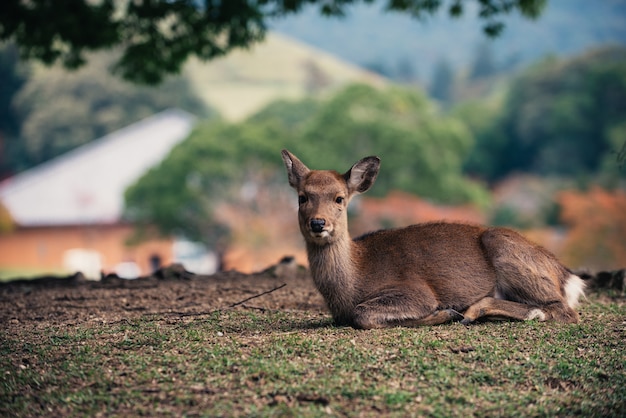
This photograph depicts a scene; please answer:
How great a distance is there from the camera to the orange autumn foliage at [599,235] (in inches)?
1189

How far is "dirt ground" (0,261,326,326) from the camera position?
7.32 metres

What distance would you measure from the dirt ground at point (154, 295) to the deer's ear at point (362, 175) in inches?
41.6

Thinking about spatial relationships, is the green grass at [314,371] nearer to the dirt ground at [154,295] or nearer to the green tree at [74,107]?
the dirt ground at [154,295]

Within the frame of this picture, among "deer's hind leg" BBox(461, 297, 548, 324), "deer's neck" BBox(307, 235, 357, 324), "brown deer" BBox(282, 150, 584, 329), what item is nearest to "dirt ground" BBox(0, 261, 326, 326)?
"deer's neck" BBox(307, 235, 357, 324)

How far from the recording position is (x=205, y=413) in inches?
182

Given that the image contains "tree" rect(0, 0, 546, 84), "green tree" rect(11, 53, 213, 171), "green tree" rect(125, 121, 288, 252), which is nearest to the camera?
"tree" rect(0, 0, 546, 84)

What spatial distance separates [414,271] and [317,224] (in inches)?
35.7

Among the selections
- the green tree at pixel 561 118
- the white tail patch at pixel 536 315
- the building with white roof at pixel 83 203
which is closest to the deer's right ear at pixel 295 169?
the white tail patch at pixel 536 315

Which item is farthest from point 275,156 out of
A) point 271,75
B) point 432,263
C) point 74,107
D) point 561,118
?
point 271,75

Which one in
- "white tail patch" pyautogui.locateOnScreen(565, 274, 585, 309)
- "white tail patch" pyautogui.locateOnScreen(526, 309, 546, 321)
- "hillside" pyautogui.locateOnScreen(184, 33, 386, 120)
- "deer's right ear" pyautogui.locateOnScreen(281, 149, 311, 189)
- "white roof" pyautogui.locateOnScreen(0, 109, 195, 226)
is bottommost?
"white tail patch" pyautogui.locateOnScreen(526, 309, 546, 321)

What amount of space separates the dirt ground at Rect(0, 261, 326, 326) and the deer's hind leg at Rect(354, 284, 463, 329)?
1.02m

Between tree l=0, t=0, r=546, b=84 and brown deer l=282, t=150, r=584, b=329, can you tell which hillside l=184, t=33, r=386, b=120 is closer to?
tree l=0, t=0, r=546, b=84

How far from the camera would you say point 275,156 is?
3400 cm

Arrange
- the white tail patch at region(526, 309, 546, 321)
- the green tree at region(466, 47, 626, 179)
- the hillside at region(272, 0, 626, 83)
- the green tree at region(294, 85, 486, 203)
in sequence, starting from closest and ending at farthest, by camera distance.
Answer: the white tail patch at region(526, 309, 546, 321) → the green tree at region(294, 85, 486, 203) → the green tree at region(466, 47, 626, 179) → the hillside at region(272, 0, 626, 83)
